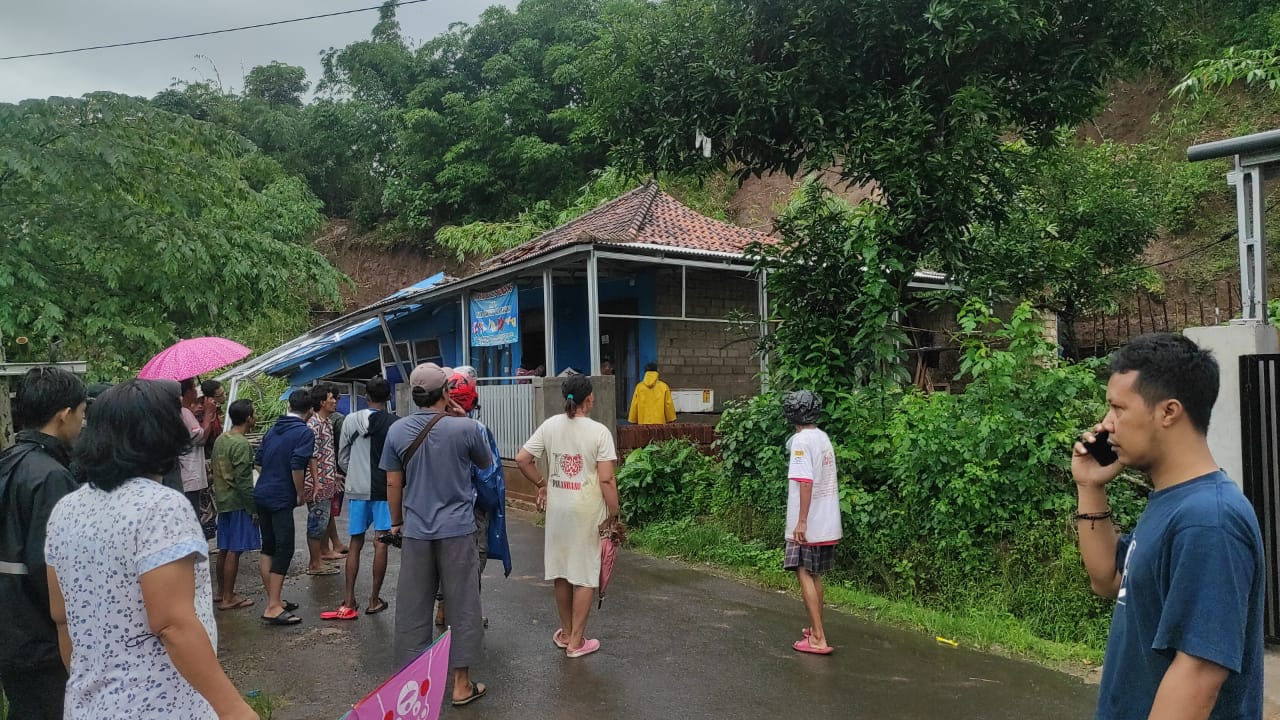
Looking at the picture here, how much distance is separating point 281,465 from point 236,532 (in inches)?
26.8

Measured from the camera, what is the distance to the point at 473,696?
15.2 feet

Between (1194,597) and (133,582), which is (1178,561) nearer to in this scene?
(1194,597)

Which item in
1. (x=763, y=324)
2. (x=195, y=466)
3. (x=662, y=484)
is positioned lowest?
(x=662, y=484)

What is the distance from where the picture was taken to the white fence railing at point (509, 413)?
11305 millimetres

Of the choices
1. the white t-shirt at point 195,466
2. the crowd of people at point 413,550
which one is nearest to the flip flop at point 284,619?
the white t-shirt at point 195,466

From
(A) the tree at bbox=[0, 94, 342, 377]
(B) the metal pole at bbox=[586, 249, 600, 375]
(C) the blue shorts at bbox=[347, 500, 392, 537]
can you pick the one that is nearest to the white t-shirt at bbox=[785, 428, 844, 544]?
(C) the blue shorts at bbox=[347, 500, 392, 537]

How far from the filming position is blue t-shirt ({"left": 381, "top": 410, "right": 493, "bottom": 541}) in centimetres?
451

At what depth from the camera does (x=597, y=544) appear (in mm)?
5250

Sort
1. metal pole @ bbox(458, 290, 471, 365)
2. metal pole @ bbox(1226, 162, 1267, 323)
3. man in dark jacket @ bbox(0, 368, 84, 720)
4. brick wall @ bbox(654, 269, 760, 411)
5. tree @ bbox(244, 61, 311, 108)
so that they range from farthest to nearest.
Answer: tree @ bbox(244, 61, 311, 108) → metal pole @ bbox(458, 290, 471, 365) → brick wall @ bbox(654, 269, 760, 411) → metal pole @ bbox(1226, 162, 1267, 323) → man in dark jacket @ bbox(0, 368, 84, 720)

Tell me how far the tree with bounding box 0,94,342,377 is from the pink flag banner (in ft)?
16.8

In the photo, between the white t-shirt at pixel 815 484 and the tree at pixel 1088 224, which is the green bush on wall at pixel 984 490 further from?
the tree at pixel 1088 224

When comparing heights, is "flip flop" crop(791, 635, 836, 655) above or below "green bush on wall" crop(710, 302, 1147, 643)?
below

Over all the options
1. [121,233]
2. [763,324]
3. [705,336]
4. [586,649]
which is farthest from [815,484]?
[705,336]

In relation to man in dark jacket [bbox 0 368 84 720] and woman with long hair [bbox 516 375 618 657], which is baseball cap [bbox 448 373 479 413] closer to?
woman with long hair [bbox 516 375 618 657]
